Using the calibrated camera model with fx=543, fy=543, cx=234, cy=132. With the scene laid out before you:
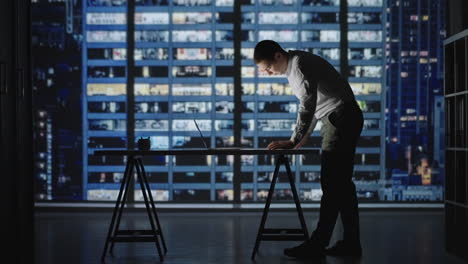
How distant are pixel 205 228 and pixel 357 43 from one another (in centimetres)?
270

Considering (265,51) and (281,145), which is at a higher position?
(265,51)

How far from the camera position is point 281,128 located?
6062 mm

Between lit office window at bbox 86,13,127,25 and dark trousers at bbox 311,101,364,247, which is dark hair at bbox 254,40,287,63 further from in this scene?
lit office window at bbox 86,13,127,25

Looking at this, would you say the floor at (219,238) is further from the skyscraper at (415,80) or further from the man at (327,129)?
the skyscraper at (415,80)

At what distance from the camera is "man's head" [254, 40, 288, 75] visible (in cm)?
323

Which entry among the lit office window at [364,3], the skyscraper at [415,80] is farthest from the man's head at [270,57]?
the skyscraper at [415,80]

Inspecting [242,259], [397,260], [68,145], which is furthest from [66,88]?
[397,260]

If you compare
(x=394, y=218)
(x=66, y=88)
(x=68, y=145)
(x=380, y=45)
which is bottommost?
(x=394, y=218)

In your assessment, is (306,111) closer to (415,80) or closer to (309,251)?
(309,251)

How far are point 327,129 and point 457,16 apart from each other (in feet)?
3.66

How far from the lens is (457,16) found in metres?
3.44

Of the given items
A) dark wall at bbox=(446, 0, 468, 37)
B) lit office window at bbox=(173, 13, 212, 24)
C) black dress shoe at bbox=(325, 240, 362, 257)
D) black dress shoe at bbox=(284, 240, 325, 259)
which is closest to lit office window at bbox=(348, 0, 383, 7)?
lit office window at bbox=(173, 13, 212, 24)

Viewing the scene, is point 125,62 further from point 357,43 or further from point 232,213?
point 357,43

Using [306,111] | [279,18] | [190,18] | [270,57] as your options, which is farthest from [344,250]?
[190,18]
